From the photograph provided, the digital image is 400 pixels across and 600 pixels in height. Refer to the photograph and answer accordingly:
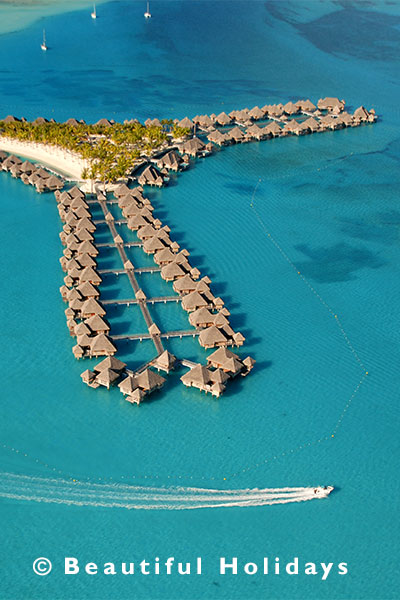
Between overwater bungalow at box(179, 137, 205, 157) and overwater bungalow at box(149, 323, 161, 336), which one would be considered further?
overwater bungalow at box(179, 137, 205, 157)

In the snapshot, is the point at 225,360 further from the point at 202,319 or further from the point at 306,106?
the point at 306,106

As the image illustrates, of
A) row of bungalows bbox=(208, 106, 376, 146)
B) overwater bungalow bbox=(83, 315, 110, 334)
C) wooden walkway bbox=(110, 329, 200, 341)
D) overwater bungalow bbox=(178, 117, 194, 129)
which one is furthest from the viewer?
overwater bungalow bbox=(178, 117, 194, 129)

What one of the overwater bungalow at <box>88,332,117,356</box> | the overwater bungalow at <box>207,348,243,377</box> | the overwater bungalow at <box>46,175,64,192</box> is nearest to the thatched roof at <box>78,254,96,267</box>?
the overwater bungalow at <box>88,332,117,356</box>

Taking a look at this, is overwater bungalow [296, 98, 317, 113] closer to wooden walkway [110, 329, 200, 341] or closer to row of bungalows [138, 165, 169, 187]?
row of bungalows [138, 165, 169, 187]

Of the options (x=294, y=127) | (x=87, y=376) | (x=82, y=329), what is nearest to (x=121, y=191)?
(x=82, y=329)

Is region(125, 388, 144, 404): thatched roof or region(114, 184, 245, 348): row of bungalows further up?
region(114, 184, 245, 348): row of bungalows

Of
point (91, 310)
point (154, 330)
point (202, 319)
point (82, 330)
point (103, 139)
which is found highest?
point (103, 139)
